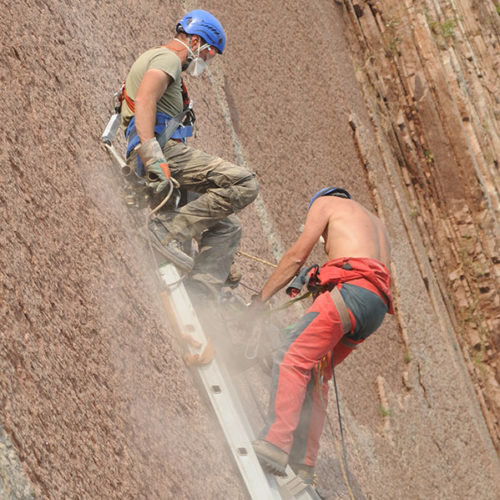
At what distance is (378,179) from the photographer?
10.2m

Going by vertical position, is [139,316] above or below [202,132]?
below

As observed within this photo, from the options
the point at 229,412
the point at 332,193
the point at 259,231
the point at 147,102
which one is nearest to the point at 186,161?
the point at 147,102

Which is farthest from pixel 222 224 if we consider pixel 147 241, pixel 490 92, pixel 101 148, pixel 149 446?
pixel 490 92

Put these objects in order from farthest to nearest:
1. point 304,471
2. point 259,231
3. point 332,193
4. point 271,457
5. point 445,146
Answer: point 445,146 < point 259,231 < point 332,193 < point 304,471 < point 271,457

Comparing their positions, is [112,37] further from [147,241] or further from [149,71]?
[147,241]

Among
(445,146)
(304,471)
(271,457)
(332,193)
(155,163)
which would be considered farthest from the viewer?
(445,146)

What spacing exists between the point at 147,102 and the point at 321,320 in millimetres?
1500

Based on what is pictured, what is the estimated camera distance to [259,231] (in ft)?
22.5

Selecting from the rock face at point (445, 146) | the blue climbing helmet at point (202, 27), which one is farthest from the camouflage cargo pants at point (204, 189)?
the rock face at point (445, 146)

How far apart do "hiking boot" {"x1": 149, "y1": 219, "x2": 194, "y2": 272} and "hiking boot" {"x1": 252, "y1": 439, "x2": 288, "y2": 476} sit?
111 centimetres

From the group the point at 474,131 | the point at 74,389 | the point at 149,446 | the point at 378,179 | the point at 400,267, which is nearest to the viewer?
the point at 74,389

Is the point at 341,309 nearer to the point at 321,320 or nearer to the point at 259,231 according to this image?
the point at 321,320

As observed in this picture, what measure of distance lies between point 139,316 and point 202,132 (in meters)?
2.58

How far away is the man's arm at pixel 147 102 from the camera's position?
445 cm
